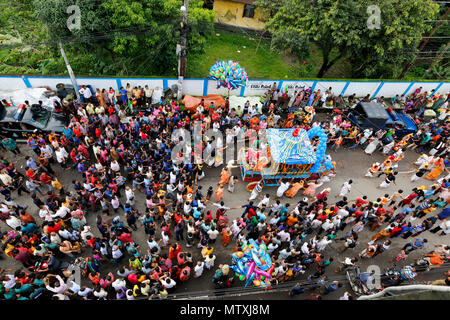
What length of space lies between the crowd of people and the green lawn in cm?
797

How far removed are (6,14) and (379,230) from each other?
1014 inches

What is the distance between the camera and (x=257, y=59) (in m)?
23.0

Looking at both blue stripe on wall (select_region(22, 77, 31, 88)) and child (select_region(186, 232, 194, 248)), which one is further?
blue stripe on wall (select_region(22, 77, 31, 88))

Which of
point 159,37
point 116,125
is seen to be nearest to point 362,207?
point 116,125

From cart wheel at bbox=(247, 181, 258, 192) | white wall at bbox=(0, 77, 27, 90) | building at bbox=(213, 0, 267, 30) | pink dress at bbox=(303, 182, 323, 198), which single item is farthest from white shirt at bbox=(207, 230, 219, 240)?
building at bbox=(213, 0, 267, 30)

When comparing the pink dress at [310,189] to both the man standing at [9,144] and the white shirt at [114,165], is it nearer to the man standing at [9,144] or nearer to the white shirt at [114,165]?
the white shirt at [114,165]

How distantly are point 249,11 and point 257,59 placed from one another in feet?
21.2

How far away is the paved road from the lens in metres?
9.50

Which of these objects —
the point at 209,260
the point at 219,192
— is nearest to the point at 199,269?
the point at 209,260

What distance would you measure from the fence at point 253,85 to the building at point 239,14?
10.9 meters

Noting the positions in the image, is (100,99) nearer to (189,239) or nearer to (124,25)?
(124,25)

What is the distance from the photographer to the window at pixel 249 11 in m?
25.8

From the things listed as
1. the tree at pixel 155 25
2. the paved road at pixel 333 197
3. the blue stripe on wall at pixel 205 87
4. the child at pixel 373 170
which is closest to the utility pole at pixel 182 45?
the tree at pixel 155 25

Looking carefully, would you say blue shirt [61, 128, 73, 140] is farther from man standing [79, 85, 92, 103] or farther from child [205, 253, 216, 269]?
child [205, 253, 216, 269]
